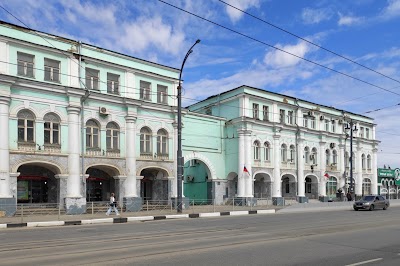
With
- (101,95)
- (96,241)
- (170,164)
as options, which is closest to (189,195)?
(170,164)

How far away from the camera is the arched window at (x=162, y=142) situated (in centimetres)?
3434

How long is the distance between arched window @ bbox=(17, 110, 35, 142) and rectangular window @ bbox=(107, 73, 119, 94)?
246 inches

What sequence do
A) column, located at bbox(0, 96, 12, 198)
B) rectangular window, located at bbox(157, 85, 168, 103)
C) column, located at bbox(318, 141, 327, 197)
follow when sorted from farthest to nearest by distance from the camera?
column, located at bbox(318, 141, 327, 197)
rectangular window, located at bbox(157, 85, 168, 103)
column, located at bbox(0, 96, 12, 198)

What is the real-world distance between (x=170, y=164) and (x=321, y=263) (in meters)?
26.0

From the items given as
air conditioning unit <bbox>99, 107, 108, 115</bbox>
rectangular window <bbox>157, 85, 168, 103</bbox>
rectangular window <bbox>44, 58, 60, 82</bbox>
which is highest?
rectangular window <bbox>44, 58, 60, 82</bbox>

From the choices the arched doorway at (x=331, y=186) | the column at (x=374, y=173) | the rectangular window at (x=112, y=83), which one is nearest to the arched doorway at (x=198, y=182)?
the rectangular window at (x=112, y=83)

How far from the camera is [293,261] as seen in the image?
9555 millimetres

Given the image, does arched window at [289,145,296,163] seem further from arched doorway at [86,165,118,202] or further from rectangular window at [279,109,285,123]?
arched doorway at [86,165,118,202]

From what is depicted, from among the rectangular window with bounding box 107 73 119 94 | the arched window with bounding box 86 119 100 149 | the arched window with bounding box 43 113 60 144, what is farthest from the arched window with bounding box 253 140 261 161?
the arched window with bounding box 43 113 60 144

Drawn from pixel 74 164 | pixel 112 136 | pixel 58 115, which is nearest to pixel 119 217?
pixel 74 164

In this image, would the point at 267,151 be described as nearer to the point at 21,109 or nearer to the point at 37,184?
the point at 37,184

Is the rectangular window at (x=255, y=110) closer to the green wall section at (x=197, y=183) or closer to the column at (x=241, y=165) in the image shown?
the column at (x=241, y=165)

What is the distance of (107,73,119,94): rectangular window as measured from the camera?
31431mm

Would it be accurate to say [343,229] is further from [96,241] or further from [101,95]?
[101,95]
